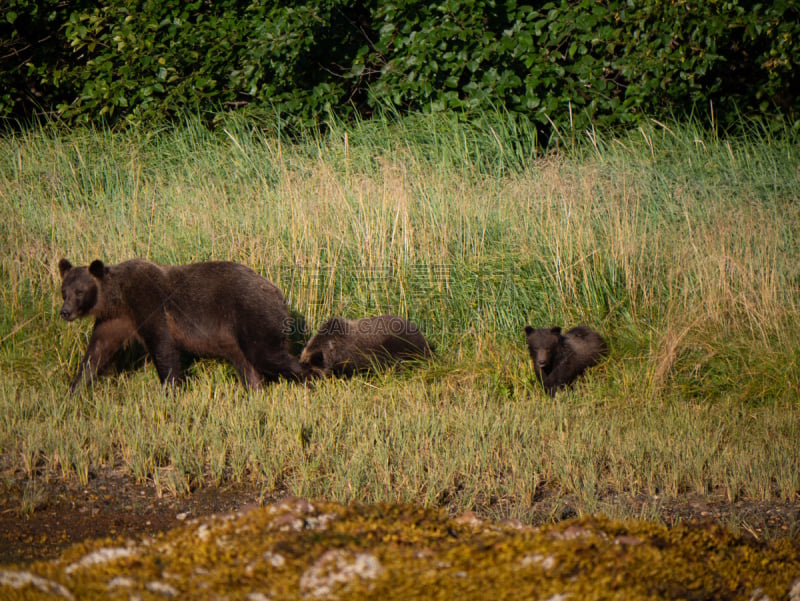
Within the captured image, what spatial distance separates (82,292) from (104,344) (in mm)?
487

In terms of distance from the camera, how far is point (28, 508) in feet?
17.4

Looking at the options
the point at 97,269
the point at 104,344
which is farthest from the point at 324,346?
the point at 97,269

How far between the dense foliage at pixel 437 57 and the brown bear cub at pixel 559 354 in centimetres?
506

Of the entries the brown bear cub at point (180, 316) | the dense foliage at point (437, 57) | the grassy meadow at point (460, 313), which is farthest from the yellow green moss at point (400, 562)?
the dense foliage at point (437, 57)

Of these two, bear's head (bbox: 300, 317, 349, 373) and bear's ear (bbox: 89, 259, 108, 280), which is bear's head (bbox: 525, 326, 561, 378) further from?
bear's ear (bbox: 89, 259, 108, 280)

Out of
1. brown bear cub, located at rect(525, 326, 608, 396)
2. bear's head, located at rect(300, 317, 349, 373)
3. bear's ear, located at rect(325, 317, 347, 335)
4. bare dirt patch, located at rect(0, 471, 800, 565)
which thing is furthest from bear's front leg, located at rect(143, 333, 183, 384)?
brown bear cub, located at rect(525, 326, 608, 396)

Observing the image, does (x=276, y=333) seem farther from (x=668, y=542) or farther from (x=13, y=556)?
(x=668, y=542)

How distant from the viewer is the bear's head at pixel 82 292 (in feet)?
23.9

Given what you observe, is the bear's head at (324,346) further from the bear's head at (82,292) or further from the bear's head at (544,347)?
the bear's head at (82,292)

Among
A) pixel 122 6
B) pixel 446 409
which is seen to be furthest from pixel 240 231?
pixel 122 6

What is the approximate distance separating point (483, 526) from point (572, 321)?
444 centimetres

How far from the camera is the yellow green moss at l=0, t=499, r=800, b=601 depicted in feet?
10.0

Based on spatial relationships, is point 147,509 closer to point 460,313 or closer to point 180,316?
point 180,316

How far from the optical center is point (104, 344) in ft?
24.3
